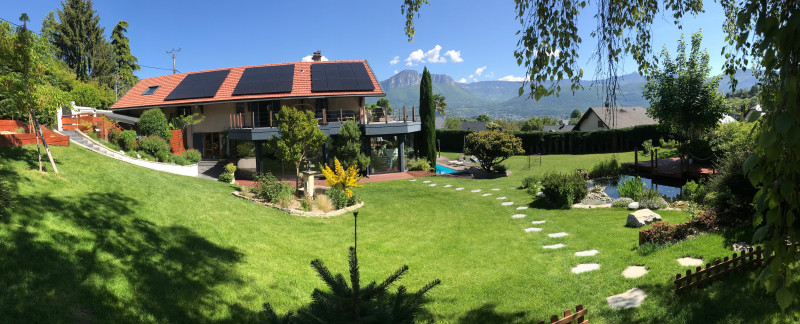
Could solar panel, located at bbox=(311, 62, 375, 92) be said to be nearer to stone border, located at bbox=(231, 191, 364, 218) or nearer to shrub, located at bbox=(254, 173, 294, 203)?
shrub, located at bbox=(254, 173, 294, 203)

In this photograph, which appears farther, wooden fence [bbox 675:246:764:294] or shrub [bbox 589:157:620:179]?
shrub [bbox 589:157:620:179]

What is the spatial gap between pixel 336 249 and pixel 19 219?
554cm

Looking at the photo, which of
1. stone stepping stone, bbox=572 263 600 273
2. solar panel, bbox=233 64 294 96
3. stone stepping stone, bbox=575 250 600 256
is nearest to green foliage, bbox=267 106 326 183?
solar panel, bbox=233 64 294 96

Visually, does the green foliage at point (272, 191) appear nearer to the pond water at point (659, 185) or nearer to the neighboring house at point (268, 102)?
the neighboring house at point (268, 102)

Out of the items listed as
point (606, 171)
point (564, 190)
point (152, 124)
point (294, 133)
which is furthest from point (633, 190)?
point (152, 124)

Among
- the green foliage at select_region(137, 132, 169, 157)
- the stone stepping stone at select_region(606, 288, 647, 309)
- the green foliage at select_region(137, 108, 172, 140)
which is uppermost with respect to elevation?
the green foliage at select_region(137, 108, 172, 140)

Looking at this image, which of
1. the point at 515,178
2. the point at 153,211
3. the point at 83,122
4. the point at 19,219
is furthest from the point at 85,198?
the point at 515,178

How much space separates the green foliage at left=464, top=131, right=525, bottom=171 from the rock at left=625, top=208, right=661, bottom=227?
11.5 meters

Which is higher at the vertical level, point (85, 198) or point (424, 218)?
point (85, 198)

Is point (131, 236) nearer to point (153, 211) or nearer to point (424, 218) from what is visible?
point (153, 211)

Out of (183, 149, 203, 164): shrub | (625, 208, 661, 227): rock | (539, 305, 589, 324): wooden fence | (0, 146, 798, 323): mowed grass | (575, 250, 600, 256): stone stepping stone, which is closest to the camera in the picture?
(539, 305, 589, 324): wooden fence

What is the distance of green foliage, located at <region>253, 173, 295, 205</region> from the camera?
13094 mm

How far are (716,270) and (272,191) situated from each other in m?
12.0

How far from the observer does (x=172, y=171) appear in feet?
56.4
